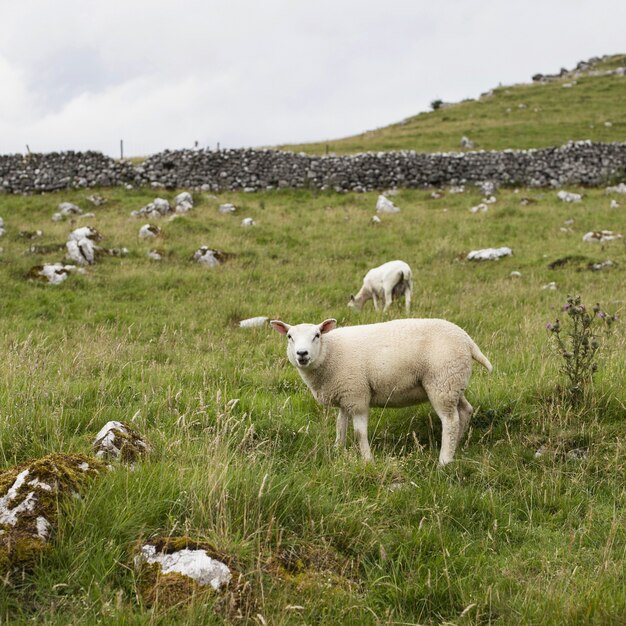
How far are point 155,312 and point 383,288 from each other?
14.7ft

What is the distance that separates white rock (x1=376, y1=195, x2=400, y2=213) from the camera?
22266 millimetres

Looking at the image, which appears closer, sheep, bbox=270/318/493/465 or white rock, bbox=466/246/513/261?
sheep, bbox=270/318/493/465

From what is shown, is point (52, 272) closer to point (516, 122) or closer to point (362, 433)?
point (362, 433)

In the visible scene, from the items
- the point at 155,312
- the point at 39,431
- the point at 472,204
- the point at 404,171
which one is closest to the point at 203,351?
the point at 155,312

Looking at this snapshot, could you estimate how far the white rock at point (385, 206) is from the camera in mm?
22266

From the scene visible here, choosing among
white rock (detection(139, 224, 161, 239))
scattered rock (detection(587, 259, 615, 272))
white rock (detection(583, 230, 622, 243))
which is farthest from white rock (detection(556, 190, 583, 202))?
white rock (detection(139, 224, 161, 239))

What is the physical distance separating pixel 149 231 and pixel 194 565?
15898 mm

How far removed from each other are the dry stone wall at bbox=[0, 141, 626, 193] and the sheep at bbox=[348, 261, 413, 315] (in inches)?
582

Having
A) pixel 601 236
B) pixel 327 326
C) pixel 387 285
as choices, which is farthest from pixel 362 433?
pixel 601 236

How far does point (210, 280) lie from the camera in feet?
45.2

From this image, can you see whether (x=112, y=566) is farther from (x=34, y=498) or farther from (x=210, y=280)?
(x=210, y=280)

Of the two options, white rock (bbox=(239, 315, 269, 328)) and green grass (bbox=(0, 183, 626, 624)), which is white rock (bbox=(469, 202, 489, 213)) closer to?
green grass (bbox=(0, 183, 626, 624))

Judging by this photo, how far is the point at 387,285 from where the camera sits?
11.7 m


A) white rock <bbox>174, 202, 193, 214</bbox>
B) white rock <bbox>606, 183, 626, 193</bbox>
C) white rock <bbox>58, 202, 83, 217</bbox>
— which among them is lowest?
white rock <bbox>606, 183, 626, 193</bbox>
